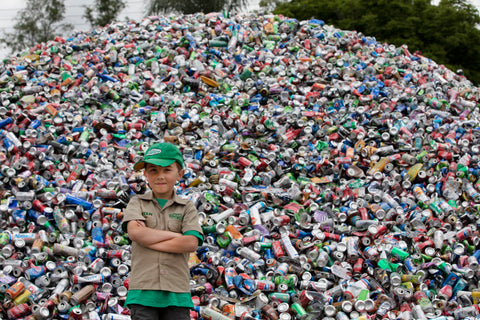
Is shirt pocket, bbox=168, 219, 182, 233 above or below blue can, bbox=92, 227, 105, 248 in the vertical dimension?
above

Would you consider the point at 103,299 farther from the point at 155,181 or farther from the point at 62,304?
the point at 155,181

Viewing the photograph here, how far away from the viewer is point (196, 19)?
10422 mm

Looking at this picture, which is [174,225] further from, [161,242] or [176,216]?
[161,242]

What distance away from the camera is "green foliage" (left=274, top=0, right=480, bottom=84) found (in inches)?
616

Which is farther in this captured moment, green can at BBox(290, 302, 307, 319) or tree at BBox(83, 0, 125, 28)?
tree at BBox(83, 0, 125, 28)

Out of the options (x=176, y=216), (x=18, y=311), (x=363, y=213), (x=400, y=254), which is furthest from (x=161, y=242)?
(x=363, y=213)

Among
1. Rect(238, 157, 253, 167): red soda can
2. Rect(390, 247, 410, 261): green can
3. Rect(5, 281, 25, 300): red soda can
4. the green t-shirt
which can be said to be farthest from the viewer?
Rect(238, 157, 253, 167): red soda can

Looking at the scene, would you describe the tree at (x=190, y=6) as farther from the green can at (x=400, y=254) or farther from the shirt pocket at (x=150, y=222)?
the shirt pocket at (x=150, y=222)

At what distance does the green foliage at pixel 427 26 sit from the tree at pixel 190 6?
4.84m

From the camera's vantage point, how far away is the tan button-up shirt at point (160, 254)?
2844mm

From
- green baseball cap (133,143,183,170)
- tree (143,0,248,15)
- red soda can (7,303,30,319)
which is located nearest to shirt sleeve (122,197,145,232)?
green baseball cap (133,143,183,170)

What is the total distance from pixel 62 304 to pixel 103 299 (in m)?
0.35

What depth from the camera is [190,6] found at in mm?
19312

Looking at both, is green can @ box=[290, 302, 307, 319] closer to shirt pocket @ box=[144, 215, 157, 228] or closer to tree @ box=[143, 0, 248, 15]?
shirt pocket @ box=[144, 215, 157, 228]
